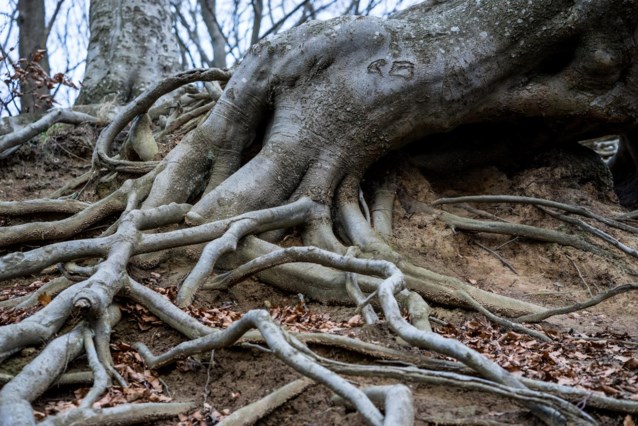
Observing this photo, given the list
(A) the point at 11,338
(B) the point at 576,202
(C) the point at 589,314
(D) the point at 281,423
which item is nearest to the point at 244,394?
(D) the point at 281,423

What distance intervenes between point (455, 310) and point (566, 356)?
1.11 metres

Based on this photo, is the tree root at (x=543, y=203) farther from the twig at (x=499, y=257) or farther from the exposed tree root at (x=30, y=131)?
the exposed tree root at (x=30, y=131)

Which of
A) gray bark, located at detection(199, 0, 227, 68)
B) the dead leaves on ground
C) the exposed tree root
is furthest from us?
gray bark, located at detection(199, 0, 227, 68)

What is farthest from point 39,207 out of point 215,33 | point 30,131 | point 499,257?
point 215,33

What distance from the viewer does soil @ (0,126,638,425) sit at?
3.17 metres

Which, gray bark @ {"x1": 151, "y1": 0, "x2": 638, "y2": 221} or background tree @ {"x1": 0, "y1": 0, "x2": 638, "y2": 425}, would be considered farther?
gray bark @ {"x1": 151, "y1": 0, "x2": 638, "y2": 221}

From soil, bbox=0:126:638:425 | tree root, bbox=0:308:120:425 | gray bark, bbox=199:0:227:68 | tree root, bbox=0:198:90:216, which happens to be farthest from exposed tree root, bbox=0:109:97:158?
gray bark, bbox=199:0:227:68

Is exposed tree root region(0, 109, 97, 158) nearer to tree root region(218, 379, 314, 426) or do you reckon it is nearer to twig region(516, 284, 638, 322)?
tree root region(218, 379, 314, 426)

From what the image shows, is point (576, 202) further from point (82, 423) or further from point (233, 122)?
point (82, 423)

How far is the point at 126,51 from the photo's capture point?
9.59 m

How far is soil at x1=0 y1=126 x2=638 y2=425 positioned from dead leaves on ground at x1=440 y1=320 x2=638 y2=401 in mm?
13

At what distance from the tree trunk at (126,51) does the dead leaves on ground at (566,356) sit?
22.6ft

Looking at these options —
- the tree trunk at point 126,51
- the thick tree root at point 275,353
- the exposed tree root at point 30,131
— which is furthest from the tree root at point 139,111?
the thick tree root at point 275,353

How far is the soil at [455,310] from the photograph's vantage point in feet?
10.4
